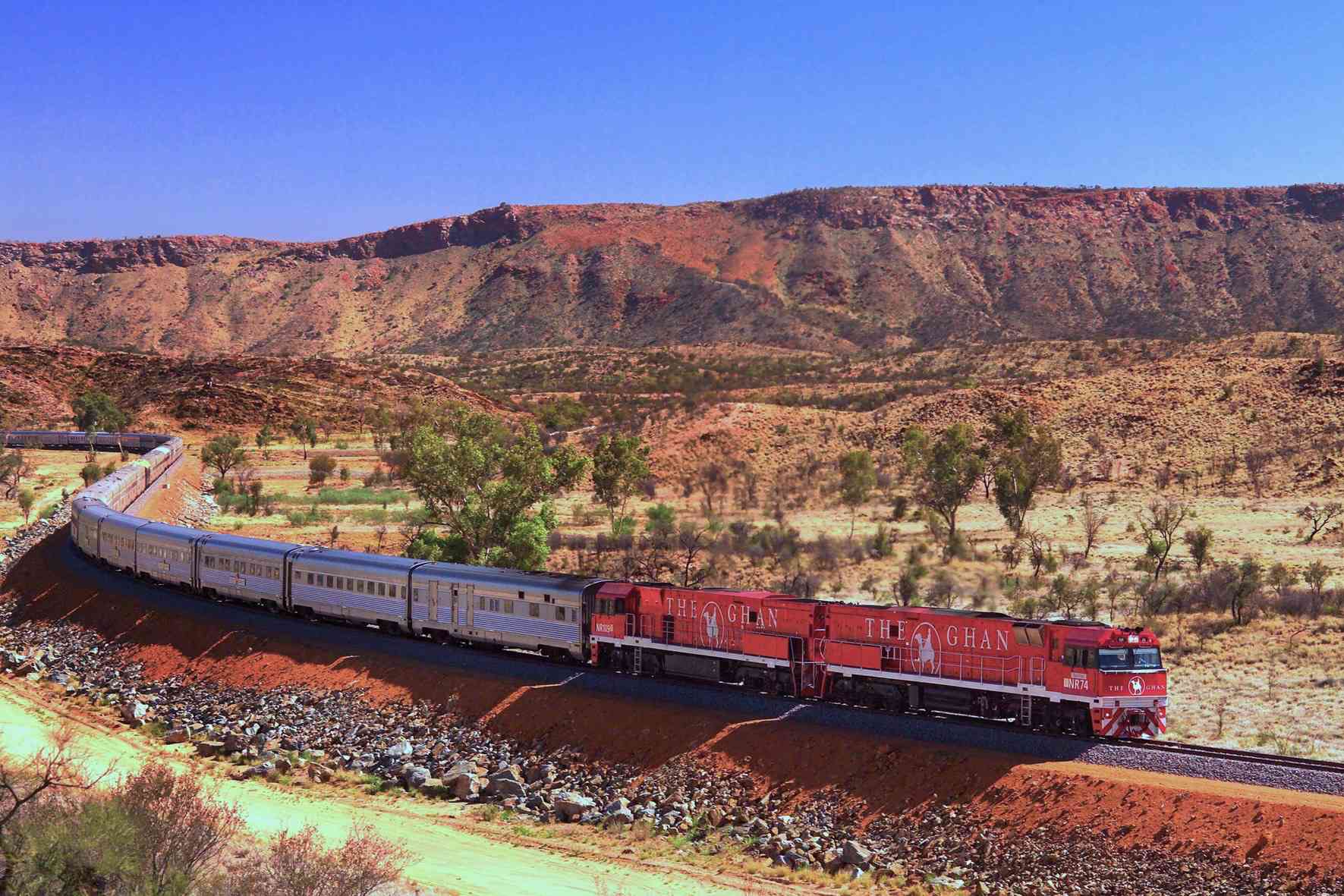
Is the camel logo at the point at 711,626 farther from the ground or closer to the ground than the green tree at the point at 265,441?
closer to the ground

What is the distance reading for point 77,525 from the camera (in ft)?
177

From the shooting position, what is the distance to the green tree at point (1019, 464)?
5662 cm

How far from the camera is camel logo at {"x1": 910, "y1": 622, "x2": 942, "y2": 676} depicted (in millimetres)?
25906

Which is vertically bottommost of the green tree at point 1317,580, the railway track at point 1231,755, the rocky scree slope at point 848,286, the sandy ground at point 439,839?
Answer: the sandy ground at point 439,839

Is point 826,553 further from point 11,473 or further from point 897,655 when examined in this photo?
point 11,473

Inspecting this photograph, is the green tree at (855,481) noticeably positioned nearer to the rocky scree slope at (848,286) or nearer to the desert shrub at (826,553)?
the desert shrub at (826,553)

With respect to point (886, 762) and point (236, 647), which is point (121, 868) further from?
point (236, 647)

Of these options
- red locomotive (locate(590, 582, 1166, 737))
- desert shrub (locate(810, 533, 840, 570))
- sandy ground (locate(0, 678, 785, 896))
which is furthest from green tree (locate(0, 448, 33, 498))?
red locomotive (locate(590, 582, 1166, 737))

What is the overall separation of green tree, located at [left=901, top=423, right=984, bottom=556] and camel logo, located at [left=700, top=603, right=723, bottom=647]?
83.5 ft

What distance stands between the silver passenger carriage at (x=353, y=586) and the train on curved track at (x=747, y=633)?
0.05 meters

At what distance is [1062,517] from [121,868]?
53197 millimetres

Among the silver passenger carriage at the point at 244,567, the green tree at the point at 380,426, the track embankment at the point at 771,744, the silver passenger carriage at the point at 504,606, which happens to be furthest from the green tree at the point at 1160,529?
the green tree at the point at 380,426

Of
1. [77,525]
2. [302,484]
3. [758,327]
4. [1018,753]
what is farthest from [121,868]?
[758,327]

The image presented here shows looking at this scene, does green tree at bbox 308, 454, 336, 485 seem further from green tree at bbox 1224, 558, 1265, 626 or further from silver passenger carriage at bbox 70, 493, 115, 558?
green tree at bbox 1224, 558, 1265, 626
